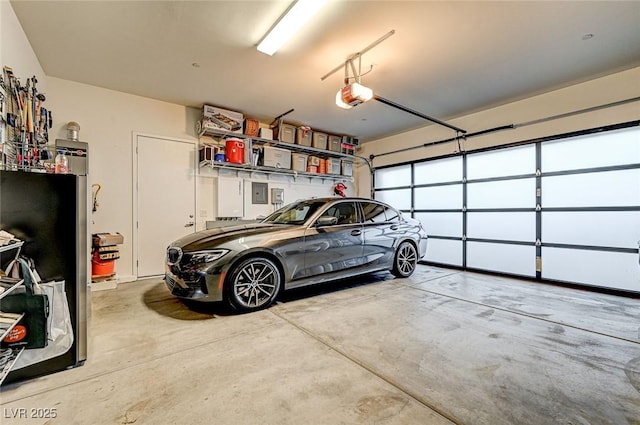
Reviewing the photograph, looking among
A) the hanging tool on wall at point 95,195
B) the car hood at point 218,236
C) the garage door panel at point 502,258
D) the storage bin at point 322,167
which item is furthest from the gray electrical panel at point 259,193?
the garage door panel at point 502,258

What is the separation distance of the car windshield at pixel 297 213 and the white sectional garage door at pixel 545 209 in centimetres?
334

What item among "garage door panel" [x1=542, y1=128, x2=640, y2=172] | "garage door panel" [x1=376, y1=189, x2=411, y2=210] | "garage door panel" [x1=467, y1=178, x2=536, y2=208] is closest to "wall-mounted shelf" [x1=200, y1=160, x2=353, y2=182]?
"garage door panel" [x1=376, y1=189, x2=411, y2=210]

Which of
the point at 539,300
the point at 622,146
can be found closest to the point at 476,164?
the point at 622,146

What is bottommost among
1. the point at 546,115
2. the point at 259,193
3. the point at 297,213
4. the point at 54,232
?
the point at 54,232

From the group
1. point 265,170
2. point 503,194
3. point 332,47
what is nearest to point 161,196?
point 265,170

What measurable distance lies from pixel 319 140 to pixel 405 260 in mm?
3327

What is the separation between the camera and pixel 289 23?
2.68 metres

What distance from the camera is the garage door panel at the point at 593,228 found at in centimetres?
372

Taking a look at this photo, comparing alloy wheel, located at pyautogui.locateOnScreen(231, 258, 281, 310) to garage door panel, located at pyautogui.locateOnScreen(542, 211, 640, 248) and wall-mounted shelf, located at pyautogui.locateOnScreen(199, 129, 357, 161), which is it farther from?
garage door panel, located at pyautogui.locateOnScreen(542, 211, 640, 248)

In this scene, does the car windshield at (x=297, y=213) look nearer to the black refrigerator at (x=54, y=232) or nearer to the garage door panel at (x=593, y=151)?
the black refrigerator at (x=54, y=232)

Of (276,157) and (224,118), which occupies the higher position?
(224,118)

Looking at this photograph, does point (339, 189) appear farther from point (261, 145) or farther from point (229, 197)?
point (229, 197)

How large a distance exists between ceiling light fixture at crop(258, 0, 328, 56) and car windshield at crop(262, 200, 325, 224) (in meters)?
1.93

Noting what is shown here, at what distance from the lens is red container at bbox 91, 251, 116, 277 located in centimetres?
389
